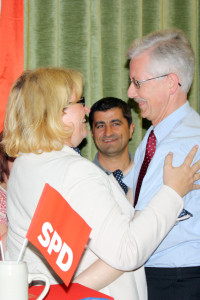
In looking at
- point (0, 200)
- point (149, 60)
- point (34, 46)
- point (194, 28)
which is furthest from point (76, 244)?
point (194, 28)

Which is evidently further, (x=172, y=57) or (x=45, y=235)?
(x=172, y=57)

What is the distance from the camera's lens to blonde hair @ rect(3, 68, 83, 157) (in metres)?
1.29

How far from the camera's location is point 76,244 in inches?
34.5

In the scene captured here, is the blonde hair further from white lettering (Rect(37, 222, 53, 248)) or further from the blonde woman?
white lettering (Rect(37, 222, 53, 248))

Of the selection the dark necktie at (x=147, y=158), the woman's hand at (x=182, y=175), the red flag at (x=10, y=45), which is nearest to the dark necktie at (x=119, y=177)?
the dark necktie at (x=147, y=158)

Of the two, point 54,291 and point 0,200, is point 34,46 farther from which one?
point 54,291

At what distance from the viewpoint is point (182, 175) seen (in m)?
1.27

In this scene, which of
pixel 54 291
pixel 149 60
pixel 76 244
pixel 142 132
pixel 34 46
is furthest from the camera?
pixel 142 132

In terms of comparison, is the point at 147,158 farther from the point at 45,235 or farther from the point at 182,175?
the point at 45,235

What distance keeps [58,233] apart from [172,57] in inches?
39.9

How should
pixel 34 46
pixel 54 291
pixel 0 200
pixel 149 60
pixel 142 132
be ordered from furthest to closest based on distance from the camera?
1. pixel 142 132
2. pixel 34 46
3. pixel 0 200
4. pixel 149 60
5. pixel 54 291

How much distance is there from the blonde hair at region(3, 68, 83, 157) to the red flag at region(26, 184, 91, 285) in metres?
0.41

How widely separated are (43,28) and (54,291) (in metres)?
2.22

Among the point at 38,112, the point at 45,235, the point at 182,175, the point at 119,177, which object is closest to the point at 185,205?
the point at 182,175
